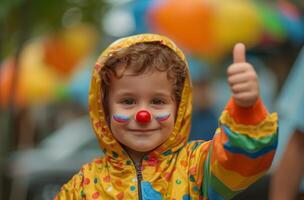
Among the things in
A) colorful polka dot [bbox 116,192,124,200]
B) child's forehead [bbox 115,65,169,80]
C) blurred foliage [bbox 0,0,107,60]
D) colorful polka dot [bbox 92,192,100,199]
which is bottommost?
colorful polka dot [bbox 116,192,124,200]

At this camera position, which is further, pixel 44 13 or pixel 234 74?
pixel 44 13

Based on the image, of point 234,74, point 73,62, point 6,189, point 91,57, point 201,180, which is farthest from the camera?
point 91,57

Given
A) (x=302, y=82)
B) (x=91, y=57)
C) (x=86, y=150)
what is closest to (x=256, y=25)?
(x=86, y=150)

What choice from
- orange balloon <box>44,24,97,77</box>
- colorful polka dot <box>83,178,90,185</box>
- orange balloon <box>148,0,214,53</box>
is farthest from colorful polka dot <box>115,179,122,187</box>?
orange balloon <box>44,24,97,77</box>

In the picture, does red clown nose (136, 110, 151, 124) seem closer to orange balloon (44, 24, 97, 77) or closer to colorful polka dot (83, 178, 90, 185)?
colorful polka dot (83, 178, 90, 185)

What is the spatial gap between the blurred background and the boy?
884 mm

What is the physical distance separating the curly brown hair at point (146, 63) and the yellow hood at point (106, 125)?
2 centimetres

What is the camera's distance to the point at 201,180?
3381 mm

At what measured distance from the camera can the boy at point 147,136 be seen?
3.37 metres

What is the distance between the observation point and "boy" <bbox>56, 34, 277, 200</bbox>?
337cm

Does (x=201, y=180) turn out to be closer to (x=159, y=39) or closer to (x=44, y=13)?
(x=159, y=39)

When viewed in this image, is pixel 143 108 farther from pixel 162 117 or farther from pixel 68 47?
pixel 68 47

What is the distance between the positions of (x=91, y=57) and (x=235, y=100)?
1159 cm

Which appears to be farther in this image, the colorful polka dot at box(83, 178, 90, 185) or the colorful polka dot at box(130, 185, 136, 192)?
the colorful polka dot at box(83, 178, 90, 185)
